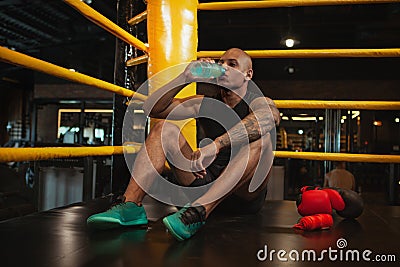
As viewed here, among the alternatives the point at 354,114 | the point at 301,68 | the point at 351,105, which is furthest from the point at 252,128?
the point at 301,68

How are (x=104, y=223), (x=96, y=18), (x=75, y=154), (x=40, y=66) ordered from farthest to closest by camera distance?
(x=96, y=18) → (x=75, y=154) → (x=104, y=223) → (x=40, y=66)

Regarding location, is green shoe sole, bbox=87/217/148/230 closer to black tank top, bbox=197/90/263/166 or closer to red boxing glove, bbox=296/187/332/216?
black tank top, bbox=197/90/263/166

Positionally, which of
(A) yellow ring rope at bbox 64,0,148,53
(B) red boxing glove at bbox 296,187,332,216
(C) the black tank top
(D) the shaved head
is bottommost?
(B) red boxing glove at bbox 296,187,332,216

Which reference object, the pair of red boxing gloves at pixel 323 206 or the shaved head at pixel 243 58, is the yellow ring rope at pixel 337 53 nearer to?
the shaved head at pixel 243 58

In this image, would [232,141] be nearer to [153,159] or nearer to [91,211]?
[153,159]

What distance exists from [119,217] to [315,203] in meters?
0.75

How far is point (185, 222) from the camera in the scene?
131 centimetres

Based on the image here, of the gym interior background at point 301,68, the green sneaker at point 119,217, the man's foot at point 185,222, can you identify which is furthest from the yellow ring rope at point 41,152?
the gym interior background at point 301,68

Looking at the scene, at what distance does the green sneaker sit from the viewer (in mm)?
1387

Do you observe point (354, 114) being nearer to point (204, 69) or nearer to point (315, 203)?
point (315, 203)

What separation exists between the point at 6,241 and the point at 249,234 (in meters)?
0.74

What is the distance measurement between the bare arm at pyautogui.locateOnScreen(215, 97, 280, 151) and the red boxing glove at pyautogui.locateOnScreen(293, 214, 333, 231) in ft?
1.13

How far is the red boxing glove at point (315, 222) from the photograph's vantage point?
153 centimetres

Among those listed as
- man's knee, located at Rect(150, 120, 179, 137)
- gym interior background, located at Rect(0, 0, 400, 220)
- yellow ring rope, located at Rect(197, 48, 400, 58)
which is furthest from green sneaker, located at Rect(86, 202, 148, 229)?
gym interior background, located at Rect(0, 0, 400, 220)
